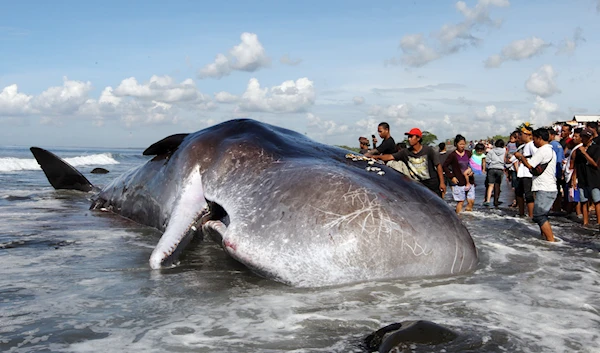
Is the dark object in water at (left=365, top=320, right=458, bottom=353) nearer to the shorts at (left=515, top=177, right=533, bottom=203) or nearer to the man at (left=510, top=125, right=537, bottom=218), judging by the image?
the shorts at (left=515, top=177, right=533, bottom=203)

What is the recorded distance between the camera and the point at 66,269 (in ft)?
17.6

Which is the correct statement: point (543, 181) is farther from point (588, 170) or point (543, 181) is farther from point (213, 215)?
point (213, 215)

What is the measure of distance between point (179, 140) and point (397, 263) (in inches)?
154

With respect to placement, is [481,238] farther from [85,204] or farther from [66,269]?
[85,204]

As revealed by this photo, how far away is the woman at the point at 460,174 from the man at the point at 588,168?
212 centimetres

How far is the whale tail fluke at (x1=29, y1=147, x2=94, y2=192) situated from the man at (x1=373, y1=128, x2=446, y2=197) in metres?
7.08

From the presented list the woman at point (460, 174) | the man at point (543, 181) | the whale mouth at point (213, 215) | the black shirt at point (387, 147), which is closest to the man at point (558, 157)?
the woman at point (460, 174)

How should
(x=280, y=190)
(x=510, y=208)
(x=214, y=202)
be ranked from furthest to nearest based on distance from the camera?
1. (x=510, y=208)
2. (x=214, y=202)
3. (x=280, y=190)

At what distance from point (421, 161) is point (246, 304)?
602 centimetres

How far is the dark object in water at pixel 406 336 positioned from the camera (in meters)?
3.34

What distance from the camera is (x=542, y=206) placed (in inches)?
322

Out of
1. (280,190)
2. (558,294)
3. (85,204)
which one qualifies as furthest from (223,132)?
(85,204)

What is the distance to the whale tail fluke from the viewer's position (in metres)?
11.6

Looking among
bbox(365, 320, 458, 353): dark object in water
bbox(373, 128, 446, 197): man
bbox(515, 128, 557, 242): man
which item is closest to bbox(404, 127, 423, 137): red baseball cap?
bbox(373, 128, 446, 197): man
